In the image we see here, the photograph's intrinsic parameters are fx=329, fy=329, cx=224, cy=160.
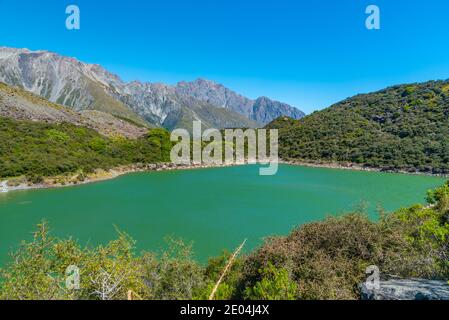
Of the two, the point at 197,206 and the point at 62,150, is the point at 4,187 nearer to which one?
the point at 62,150

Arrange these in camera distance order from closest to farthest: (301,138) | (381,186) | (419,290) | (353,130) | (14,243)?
(419,290), (14,243), (381,186), (353,130), (301,138)

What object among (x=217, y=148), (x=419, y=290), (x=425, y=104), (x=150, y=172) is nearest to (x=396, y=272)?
(x=419, y=290)

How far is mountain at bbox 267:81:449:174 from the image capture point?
6325 cm

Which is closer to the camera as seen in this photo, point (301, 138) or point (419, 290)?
point (419, 290)

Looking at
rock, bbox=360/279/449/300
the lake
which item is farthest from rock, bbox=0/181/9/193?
rock, bbox=360/279/449/300

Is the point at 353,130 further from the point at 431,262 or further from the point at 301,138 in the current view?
the point at 431,262

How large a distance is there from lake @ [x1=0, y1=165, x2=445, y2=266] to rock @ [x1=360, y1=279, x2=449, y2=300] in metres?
7.53

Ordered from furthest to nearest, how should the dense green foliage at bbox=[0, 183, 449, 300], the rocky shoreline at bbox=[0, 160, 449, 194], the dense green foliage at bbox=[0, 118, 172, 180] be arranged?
the dense green foliage at bbox=[0, 118, 172, 180]
the rocky shoreline at bbox=[0, 160, 449, 194]
the dense green foliage at bbox=[0, 183, 449, 300]

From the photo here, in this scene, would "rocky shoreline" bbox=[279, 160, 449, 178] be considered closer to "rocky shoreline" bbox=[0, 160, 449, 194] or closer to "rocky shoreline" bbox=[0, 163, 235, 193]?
"rocky shoreline" bbox=[0, 160, 449, 194]

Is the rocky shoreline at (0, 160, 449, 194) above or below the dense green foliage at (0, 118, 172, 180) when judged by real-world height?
below

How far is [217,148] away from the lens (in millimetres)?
78250

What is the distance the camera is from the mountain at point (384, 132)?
63250mm

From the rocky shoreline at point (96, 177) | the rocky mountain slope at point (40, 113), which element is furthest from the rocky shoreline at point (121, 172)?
the rocky mountain slope at point (40, 113)

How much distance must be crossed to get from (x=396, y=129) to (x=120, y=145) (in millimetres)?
61400
